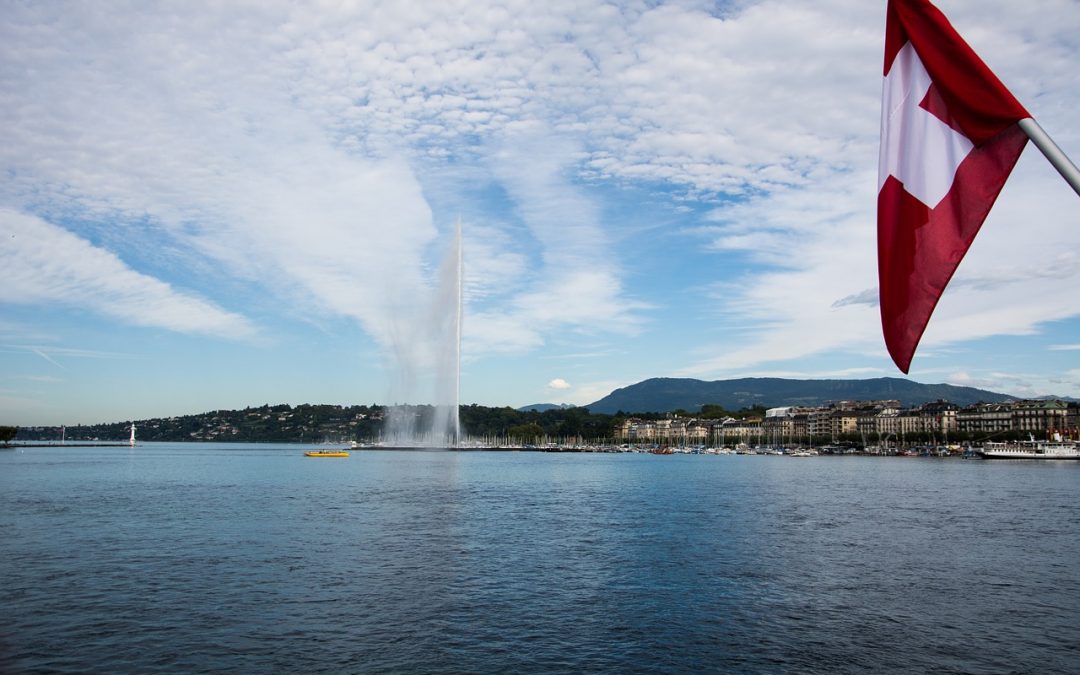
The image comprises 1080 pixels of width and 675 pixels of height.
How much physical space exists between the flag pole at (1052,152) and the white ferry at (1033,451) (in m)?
147

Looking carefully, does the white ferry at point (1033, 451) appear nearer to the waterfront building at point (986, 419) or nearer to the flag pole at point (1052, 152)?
the waterfront building at point (986, 419)

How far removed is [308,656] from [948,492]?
5356 cm

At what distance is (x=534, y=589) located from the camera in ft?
68.3

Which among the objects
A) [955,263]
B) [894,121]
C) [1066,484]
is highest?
[894,121]

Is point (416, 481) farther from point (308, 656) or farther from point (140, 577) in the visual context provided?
point (308, 656)

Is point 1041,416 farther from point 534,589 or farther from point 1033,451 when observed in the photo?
point 534,589

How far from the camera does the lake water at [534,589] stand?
1508 cm

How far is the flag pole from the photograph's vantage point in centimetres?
498

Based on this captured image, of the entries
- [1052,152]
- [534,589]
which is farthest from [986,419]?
[1052,152]

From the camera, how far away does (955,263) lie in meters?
5.94

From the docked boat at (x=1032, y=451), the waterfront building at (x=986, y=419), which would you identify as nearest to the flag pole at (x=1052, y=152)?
the docked boat at (x=1032, y=451)

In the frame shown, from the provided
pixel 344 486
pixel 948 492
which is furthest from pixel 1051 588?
pixel 344 486

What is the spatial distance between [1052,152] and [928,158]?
106 cm

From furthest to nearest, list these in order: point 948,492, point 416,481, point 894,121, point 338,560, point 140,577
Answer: point 416,481, point 948,492, point 338,560, point 140,577, point 894,121
